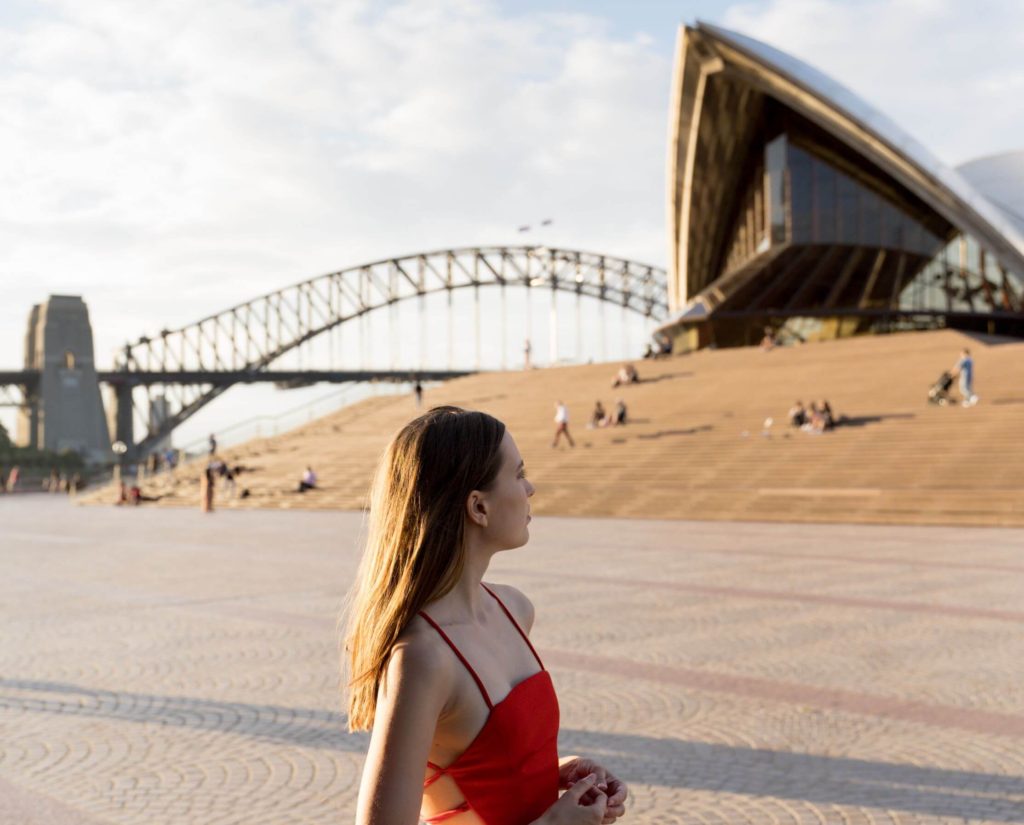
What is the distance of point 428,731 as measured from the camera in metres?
1.63

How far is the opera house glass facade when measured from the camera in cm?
4572

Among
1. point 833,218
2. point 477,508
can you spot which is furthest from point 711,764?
point 833,218

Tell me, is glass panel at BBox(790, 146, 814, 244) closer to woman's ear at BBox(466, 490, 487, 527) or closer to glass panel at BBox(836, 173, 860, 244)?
glass panel at BBox(836, 173, 860, 244)

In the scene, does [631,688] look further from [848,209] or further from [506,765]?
[848,209]

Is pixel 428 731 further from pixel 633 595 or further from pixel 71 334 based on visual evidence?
pixel 71 334

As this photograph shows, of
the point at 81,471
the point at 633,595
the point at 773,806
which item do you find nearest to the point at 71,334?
the point at 81,471

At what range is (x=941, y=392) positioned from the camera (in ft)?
77.4

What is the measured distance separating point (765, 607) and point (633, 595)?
1324mm

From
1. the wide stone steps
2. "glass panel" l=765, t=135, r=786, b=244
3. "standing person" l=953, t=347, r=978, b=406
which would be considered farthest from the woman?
"glass panel" l=765, t=135, r=786, b=244

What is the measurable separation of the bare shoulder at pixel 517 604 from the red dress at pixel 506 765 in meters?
0.26

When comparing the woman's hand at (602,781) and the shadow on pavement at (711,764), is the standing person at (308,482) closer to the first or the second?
the shadow on pavement at (711,764)

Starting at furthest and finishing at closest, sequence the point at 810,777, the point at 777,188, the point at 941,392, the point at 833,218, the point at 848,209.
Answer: the point at 777,188
the point at 833,218
the point at 848,209
the point at 941,392
the point at 810,777

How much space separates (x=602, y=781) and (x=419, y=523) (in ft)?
1.84

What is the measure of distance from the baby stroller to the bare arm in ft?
78.1
